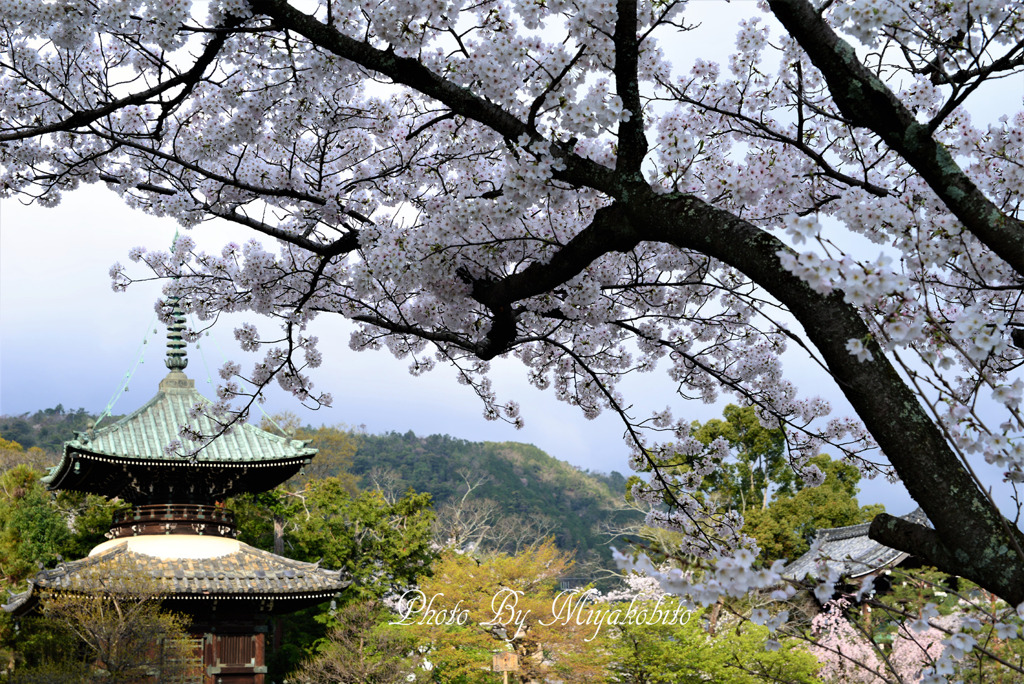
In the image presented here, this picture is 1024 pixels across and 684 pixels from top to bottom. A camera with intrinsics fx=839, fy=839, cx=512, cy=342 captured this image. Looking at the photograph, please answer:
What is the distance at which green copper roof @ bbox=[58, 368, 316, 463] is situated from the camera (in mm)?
12773

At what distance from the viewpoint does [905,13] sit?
11.2 ft

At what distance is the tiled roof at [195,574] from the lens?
11.5 meters

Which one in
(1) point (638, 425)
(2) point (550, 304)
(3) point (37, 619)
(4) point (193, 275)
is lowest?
(3) point (37, 619)

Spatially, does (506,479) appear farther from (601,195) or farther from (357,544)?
(601,195)

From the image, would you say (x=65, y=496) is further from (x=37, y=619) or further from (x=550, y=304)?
(x=550, y=304)

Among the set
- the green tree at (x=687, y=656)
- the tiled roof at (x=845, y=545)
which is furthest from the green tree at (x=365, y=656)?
the tiled roof at (x=845, y=545)

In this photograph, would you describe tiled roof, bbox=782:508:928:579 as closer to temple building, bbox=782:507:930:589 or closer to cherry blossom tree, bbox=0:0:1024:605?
temple building, bbox=782:507:930:589

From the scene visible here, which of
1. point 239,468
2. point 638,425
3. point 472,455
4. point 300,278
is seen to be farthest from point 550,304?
point 472,455

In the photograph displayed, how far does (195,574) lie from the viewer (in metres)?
12.4

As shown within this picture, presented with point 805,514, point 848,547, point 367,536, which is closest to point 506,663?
point 367,536

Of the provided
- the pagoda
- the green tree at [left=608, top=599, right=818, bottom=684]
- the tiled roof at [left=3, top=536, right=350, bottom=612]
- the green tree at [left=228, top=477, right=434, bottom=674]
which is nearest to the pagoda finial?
the pagoda

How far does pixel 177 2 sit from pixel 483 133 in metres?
1.56

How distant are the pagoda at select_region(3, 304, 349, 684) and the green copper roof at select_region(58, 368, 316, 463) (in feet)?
0.06

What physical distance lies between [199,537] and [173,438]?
1614 millimetres
